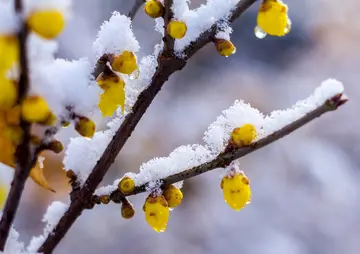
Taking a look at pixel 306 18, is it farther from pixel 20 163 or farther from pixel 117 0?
pixel 20 163

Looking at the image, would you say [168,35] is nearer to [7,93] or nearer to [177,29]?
[177,29]

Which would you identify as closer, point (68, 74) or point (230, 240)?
point (68, 74)

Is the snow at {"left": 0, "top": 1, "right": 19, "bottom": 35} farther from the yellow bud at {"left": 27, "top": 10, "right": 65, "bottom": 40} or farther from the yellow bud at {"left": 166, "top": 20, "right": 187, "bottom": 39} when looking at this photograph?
the yellow bud at {"left": 166, "top": 20, "right": 187, "bottom": 39}

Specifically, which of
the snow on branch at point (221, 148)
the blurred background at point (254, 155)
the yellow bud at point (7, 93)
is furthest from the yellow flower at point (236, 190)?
the blurred background at point (254, 155)

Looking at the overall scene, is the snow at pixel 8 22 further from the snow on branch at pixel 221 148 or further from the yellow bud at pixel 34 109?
the snow on branch at pixel 221 148

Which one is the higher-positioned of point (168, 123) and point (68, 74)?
point (168, 123)

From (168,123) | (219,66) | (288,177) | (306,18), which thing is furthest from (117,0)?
(288,177)
